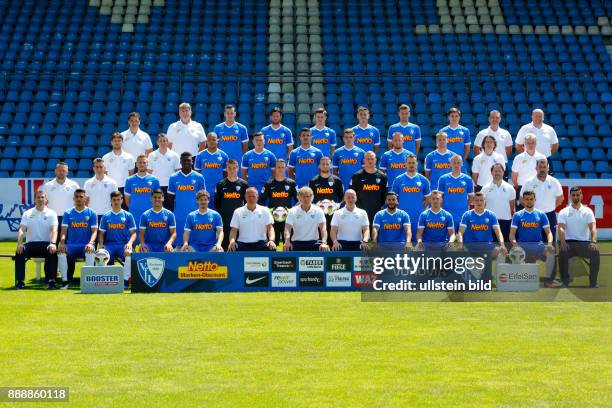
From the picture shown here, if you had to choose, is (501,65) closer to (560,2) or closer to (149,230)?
(560,2)

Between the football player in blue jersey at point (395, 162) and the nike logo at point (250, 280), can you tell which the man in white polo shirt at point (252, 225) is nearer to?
the nike logo at point (250, 280)

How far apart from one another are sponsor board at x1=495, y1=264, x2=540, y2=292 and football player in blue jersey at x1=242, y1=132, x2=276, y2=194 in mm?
5013

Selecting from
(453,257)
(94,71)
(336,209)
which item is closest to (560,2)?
(94,71)

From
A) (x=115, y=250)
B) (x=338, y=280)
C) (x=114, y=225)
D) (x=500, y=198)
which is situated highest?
(x=500, y=198)

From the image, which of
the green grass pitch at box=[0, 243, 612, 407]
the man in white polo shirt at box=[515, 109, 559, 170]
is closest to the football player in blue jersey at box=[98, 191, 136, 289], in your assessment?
the green grass pitch at box=[0, 243, 612, 407]

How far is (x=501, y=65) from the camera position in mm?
28297

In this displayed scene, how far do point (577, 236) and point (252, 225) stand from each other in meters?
5.37

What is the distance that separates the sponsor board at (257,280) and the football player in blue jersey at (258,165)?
3.03 meters

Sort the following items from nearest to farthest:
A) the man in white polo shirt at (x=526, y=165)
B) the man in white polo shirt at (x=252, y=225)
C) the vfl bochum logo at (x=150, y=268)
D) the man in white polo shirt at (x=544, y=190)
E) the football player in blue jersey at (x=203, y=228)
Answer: the vfl bochum logo at (x=150, y=268)
the man in white polo shirt at (x=252, y=225)
the football player in blue jersey at (x=203, y=228)
the man in white polo shirt at (x=544, y=190)
the man in white polo shirt at (x=526, y=165)

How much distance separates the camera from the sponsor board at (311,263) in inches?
558

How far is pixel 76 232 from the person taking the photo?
15258mm

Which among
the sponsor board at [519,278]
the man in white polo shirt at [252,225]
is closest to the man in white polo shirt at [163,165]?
the man in white polo shirt at [252,225]

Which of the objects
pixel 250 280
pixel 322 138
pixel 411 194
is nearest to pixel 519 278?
pixel 411 194

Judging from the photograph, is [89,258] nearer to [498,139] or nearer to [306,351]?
[306,351]
